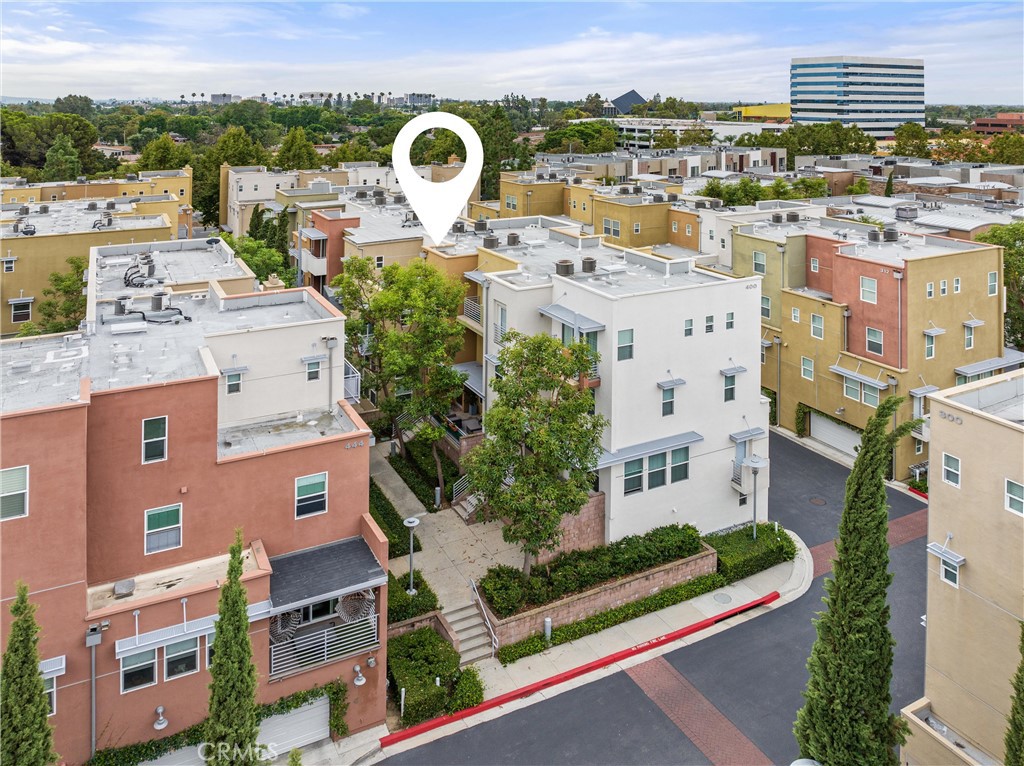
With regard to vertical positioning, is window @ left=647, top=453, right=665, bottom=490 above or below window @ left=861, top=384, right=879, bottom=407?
below

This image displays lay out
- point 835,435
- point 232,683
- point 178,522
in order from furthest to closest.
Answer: point 835,435, point 178,522, point 232,683

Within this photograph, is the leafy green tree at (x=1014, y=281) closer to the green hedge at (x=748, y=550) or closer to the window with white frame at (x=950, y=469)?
the green hedge at (x=748, y=550)

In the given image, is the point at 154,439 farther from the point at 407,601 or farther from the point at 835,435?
the point at 835,435

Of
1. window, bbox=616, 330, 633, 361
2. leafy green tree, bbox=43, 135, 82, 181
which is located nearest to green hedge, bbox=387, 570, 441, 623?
window, bbox=616, 330, 633, 361

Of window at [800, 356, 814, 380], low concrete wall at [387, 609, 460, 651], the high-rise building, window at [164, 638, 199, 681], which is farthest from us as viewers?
the high-rise building

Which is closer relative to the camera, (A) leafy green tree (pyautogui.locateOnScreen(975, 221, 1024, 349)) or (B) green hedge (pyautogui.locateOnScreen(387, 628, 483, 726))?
(B) green hedge (pyautogui.locateOnScreen(387, 628, 483, 726))

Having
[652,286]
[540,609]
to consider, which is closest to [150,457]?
[540,609]

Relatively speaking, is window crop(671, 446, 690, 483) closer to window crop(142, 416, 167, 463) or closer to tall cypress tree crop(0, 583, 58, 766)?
window crop(142, 416, 167, 463)

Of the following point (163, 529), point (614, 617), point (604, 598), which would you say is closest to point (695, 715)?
point (614, 617)
